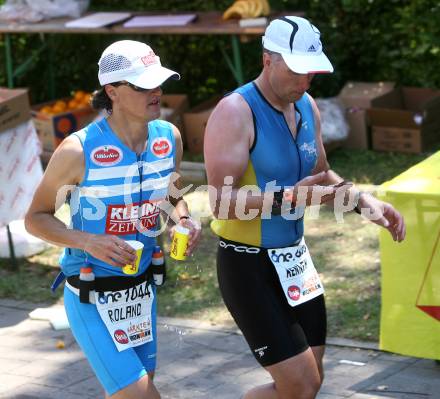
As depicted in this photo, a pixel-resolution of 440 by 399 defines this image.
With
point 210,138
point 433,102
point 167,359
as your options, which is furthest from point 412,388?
point 433,102

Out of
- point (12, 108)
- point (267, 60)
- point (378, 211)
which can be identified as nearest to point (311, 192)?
point (378, 211)

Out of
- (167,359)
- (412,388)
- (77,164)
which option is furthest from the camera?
(167,359)

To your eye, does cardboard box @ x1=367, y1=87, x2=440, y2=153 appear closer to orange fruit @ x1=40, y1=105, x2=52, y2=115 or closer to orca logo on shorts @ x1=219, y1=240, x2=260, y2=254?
orange fruit @ x1=40, y1=105, x2=52, y2=115

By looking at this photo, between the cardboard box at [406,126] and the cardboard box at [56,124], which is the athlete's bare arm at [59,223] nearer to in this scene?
the cardboard box at [406,126]

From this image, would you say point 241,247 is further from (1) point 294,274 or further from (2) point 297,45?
(2) point 297,45

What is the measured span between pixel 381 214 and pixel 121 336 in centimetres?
111

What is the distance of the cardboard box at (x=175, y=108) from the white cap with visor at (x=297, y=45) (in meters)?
6.33

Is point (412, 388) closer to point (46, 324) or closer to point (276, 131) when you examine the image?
point (276, 131)

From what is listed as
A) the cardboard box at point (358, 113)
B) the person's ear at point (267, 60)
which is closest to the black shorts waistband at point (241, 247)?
the person's ear at point (267, 60)

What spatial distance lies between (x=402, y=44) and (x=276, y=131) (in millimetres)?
Result: 7151

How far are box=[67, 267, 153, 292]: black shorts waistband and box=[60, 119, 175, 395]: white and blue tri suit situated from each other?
0.02 m

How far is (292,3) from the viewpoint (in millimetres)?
11109

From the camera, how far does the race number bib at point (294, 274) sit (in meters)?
4.10

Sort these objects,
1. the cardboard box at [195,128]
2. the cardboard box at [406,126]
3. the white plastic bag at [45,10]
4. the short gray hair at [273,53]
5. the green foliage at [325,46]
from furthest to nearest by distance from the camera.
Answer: the white plastic bag at [45,10], the cardboard box at [195,128], the green foliage at [325,46], the cardboard box at [406,126], the short gray hair at [273,53]
